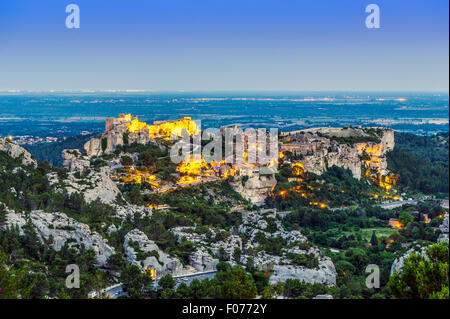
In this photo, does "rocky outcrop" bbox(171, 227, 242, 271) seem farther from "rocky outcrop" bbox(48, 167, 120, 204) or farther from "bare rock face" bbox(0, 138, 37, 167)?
"bare rock face" bbox(0, 138, 37, 167)

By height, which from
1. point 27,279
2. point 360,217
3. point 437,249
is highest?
point 437,249

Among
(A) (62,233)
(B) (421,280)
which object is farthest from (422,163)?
(B) (421,280)

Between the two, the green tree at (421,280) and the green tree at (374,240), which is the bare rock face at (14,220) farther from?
the green tree at (374,240)

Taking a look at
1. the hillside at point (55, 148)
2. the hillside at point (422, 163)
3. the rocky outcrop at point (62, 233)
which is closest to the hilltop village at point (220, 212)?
the rocky outcrop at point (62, 233)

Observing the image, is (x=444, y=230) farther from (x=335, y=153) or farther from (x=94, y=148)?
(x=94, y=148)
